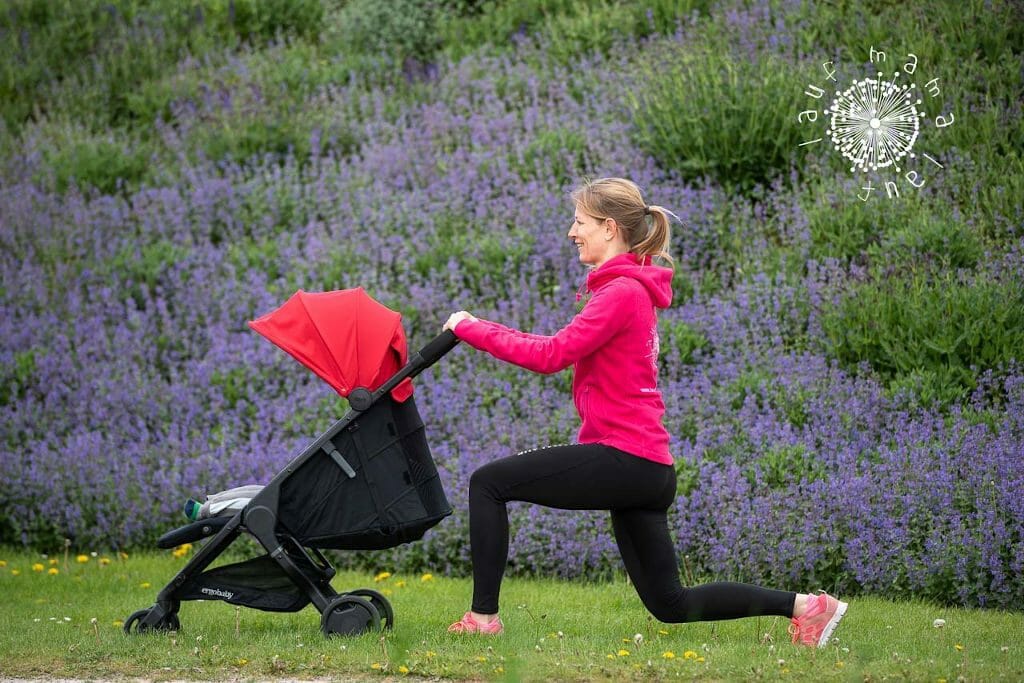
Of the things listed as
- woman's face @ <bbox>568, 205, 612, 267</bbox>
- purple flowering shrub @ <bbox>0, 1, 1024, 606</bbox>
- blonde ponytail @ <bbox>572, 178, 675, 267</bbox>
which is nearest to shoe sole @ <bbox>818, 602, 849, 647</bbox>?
purple flowering shrub @ <bbox>0, 1, 1024, 606</bbox>

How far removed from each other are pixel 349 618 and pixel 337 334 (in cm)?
110

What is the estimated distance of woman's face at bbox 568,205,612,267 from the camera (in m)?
4.26

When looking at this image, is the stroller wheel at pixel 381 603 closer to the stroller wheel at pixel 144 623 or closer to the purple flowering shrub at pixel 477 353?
the stroller wheel at pixel 144 623

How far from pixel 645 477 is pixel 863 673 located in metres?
0.95

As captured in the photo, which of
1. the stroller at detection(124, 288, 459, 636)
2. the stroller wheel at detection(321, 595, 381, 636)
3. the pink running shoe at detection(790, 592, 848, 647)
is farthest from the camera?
the stroller wheel at detection(321, 595, 381, 636)

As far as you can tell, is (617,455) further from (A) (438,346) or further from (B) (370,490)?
(B) (370,490)

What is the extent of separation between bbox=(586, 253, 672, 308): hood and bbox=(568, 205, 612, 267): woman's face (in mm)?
60

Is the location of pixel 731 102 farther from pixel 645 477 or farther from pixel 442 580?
pixel 645 477

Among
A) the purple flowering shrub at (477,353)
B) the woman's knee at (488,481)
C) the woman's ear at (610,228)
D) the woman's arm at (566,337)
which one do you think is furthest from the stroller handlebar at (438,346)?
the purple flowering shrub at (477,353)

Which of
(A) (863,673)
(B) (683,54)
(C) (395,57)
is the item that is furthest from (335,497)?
(C) (395,57)

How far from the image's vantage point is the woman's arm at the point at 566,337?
159 inches

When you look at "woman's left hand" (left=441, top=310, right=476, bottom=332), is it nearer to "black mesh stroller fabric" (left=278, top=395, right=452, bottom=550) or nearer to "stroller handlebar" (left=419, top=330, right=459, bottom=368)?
"stroller handlebar" (left=419, top=330, right=459, bottom=368)

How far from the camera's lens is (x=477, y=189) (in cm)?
825

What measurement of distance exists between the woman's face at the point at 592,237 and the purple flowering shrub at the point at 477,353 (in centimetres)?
87
